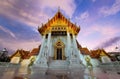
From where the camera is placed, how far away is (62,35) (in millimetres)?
17047

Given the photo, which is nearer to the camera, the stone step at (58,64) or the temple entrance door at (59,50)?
the stone step at (58,64)

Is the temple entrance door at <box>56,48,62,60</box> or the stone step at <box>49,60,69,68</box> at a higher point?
the temple entrance door at <box>56,48,62,60</box>

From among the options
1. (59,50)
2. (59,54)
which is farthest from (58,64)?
(59,50)

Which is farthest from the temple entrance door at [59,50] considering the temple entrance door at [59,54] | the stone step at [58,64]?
the stone step at [58,64]

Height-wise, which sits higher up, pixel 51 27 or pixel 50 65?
pixel 51 27

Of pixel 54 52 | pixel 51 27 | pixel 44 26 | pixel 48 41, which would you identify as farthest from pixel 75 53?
pixel 44 26

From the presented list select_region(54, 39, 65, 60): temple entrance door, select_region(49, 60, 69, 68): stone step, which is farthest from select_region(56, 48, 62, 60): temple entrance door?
select_region(49, 60, 69, 68): stone step

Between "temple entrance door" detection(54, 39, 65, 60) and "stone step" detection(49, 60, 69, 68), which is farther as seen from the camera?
"temple entrance door" detection(54, 39, 65, 60)

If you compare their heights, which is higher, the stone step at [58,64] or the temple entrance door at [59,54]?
the temple entrance door at [59,54]

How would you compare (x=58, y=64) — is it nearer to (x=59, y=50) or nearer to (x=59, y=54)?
(x=59, y=54)

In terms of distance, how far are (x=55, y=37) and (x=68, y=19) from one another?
3.77 m

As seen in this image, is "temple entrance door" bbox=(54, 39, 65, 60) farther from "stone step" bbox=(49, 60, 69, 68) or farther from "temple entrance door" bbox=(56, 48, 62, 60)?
"stone step" bbox=(49, 60, 69, 68)

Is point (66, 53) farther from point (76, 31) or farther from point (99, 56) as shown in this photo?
point (99, 56)

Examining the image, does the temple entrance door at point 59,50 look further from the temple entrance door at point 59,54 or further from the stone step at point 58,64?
the stone step at point 58,64
